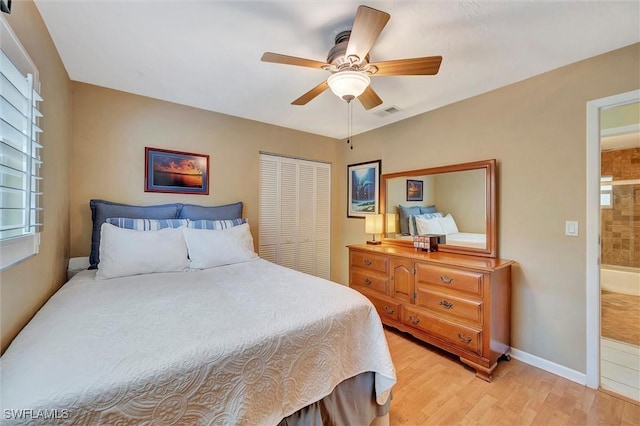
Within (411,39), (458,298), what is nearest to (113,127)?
(411,39)

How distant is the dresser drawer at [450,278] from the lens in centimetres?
204

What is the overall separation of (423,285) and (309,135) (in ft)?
8.37

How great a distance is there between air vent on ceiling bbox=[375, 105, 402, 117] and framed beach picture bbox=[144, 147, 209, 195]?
205 cm

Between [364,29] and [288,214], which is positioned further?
[288,214]

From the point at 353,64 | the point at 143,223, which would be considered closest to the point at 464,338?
the point at 353,64

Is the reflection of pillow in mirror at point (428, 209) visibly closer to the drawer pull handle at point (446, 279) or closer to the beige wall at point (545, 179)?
the beige wall at point (545, 179)

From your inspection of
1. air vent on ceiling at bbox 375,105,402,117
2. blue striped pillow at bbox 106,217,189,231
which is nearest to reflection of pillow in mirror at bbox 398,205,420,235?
air vent on ceiling at bbox 375,105,402,117

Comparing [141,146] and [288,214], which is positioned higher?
[141,146]

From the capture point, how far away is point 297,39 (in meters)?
1.72

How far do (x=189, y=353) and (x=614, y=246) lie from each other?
615 centimetres

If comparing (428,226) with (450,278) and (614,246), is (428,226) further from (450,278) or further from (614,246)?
(614,246)

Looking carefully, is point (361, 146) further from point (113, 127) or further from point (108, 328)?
point (108, 328)

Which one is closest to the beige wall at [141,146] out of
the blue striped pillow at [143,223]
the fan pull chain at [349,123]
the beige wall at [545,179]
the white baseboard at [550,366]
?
the blue striped pillow at [143,223]

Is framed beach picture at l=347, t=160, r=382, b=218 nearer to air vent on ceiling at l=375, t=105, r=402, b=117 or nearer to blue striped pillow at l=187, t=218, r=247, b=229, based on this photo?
air vent on ceiling at l=375, t=105, r=402, b=117
